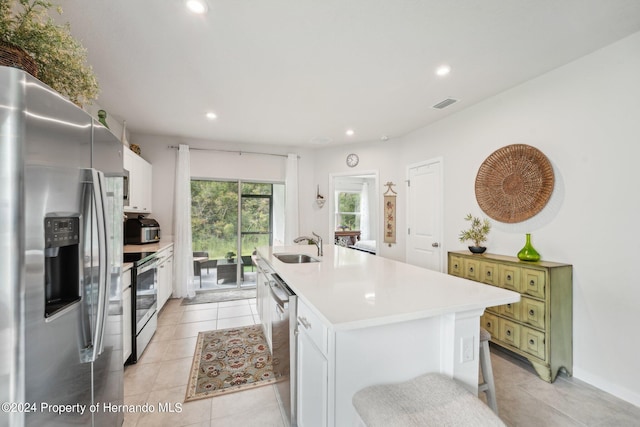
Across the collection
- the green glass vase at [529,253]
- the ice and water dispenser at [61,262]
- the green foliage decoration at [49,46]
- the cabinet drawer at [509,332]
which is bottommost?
the cabinet drawer at [509,332]

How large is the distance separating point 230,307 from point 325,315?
3.45 metres

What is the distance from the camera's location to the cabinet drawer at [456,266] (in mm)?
3014

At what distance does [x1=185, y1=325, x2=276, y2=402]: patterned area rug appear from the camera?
2.18 metres

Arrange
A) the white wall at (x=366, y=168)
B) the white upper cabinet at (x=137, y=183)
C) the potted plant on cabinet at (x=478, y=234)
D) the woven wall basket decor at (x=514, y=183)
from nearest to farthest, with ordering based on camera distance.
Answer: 1. the woven wall basket decor at (x=514, y=183)
2. the potted plant on cabinet at (x=478, y=234)
3. the white upper cabinet at (x=137, y=183)
4. the white wall at (x=366, y=168)

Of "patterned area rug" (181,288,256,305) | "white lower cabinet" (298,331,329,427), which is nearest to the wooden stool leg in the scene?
"white lower cabinet" (298,331,329,427)

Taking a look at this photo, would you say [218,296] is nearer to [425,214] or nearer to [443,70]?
[425,214]

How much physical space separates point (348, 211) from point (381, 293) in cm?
704

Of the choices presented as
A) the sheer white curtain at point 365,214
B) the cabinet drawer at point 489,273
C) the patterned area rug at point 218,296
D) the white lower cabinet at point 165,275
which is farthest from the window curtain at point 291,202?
the sheer white curtain at point 365,214

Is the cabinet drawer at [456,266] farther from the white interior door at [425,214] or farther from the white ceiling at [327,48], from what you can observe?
the white ceiling at [327,48]

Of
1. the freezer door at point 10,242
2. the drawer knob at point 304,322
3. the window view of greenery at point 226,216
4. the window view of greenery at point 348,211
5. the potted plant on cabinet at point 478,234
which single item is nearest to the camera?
the freezer door at point 10,242

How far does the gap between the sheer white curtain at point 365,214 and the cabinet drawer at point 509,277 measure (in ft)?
18.9

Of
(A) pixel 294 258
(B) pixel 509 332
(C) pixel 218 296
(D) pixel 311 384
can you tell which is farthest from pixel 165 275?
(B) pixel 509 332

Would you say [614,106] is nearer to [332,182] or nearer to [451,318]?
[451,318]

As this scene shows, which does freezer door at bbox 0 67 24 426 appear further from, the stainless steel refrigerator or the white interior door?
the white interior door
